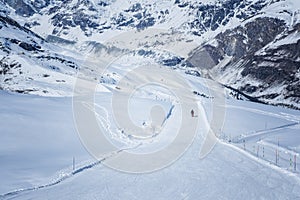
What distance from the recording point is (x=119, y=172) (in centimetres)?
1553

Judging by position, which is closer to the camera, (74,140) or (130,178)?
(130,178)

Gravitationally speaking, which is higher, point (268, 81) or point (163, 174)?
point (268, 81)

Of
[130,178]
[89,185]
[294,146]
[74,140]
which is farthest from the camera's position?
[294,146]

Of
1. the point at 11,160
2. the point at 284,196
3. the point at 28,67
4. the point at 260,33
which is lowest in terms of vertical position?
the point at 284,196

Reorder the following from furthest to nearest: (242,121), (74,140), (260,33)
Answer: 1. (260,33)
2. (242,121)
3. (74,140)

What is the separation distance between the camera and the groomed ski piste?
1314 centimetres

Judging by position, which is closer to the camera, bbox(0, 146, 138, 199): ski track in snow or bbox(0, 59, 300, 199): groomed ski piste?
bbox(0, 146, 138, 199): ski track in snow

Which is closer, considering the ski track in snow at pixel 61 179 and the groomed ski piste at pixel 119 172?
the ski track in snow at pixel 61 179

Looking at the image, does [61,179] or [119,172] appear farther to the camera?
[119,172]

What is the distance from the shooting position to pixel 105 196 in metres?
12.6

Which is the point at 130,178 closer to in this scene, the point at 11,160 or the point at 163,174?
the point at 163,174

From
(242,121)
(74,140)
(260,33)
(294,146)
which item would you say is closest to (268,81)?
(260,33)

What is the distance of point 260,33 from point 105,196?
598 ft

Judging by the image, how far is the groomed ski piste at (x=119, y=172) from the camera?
43.1 ft
